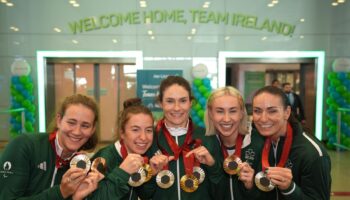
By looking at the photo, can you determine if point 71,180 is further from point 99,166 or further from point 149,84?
point 149,84

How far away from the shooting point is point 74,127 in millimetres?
2283

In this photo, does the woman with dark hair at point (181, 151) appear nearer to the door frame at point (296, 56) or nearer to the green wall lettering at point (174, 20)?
the door frame at point (296, 56)

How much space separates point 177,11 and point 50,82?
15.1 feet

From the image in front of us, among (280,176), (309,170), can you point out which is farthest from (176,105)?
(309,170)

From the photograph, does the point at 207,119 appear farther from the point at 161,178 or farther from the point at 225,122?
the point at 161,178

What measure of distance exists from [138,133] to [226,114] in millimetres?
752

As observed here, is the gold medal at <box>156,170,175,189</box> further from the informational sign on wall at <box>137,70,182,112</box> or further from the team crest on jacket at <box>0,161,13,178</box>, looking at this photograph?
the informational sign on wall at <box>137,70,182,112</box>

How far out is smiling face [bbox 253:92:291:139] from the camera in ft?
8.09

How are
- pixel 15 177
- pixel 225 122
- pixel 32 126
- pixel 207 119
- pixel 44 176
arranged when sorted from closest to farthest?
1. pixel 15 177
2. pixel 44 176
3. pixel 225 122
4. pixel 207 119
5. pixel 32 126

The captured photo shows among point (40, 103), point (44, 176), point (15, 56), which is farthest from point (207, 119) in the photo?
point (15, 56)

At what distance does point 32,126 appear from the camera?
937cm

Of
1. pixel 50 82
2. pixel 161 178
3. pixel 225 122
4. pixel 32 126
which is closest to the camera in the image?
pixel 161 178

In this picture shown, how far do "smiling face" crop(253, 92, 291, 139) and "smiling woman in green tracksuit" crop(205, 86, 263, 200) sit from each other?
230 mm

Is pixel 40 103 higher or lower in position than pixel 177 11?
lower
